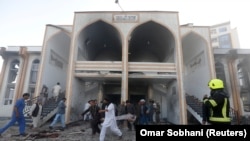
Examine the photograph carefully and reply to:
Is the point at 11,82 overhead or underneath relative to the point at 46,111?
overhead

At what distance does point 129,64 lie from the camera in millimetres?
12758

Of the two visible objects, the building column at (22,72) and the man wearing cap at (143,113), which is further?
the building column at (22,72)

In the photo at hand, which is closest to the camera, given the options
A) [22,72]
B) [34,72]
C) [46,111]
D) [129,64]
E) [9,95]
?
[46,111]

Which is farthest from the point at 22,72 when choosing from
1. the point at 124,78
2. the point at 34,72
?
the point at 124,78

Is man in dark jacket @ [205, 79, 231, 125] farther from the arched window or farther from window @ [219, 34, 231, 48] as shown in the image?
window @ [219, 34, 231, 48]

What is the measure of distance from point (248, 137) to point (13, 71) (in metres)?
18.7

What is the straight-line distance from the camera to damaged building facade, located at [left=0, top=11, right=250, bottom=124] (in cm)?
1259

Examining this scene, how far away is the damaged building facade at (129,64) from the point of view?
12594 mm

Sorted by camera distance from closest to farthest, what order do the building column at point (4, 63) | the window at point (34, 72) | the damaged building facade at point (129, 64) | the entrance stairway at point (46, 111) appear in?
the entrance stairway at point (46, 111), the damaged building facade at point (129, 64), the building column at point (4, 63), the window at point (34, 72)

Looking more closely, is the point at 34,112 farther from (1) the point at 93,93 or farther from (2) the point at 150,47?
(2) the point at 150,47

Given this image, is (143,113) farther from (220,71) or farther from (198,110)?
(220,71)

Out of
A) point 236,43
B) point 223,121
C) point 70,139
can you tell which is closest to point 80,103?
point 70,139

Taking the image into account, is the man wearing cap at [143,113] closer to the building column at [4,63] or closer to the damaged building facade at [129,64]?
the damaged building facade at [129,64]

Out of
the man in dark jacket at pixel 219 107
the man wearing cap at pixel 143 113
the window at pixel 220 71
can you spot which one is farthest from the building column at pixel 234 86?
the man in dark jacket at pixel 219 107
